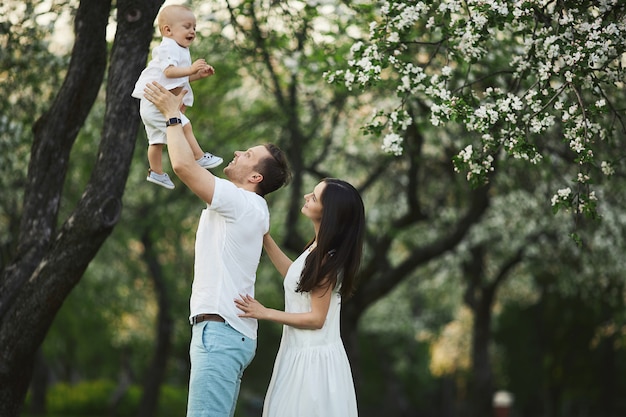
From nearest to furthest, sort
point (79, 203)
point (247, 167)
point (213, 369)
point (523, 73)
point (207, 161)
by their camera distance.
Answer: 1. point (213, 369)
2. point (247, 167)
3. point (207, 161)
4. point (79, 203)
5. point (523, 73)

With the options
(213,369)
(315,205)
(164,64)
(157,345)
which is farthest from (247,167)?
(157,345)

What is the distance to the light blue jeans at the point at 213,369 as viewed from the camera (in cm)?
460

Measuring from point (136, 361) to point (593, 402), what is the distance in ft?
55.8

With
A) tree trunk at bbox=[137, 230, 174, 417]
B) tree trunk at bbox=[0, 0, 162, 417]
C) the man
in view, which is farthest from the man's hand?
tree trunk at bbox=[137, 230, 174, 417]

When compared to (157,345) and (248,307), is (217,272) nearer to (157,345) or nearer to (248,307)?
(248,307)

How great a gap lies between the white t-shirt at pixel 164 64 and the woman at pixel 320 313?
0.97 m

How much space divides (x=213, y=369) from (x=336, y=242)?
995 millimetres

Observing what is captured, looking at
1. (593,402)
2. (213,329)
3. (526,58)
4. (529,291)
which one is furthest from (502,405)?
(213,329)

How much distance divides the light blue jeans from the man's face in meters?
0.80

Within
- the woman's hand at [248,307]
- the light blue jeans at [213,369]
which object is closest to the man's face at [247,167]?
the woman's hand at [248,307]

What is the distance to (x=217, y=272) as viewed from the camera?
472cm

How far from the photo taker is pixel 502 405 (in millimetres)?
22109

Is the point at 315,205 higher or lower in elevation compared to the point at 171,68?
lower

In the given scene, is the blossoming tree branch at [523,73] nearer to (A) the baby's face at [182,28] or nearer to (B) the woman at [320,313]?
(B) the woman at [320,313]
